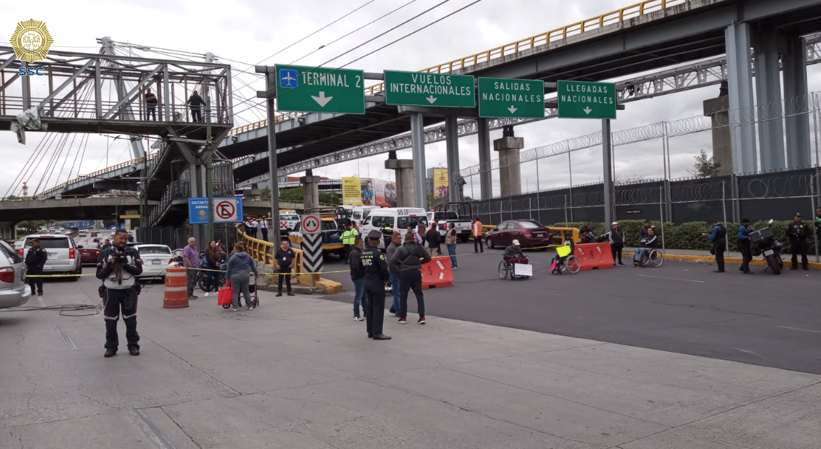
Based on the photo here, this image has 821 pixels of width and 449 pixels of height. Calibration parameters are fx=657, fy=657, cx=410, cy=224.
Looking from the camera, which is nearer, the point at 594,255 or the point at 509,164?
the point at 594,255

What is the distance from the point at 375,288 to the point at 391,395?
408cm

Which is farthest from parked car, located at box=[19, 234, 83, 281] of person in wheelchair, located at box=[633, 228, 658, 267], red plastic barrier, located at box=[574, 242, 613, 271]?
person in wheelchair, located at box=[633, 228, 658, 267]

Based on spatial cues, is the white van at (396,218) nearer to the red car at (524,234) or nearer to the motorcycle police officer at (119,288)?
the red car at (524,234)

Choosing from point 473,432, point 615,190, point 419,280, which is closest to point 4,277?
point 419,280

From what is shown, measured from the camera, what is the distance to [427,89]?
Answer: 2570cm

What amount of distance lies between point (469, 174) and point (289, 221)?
510 inches

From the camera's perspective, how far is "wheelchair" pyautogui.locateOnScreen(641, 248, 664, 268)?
850 inches

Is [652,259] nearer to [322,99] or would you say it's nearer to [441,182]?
[322,99]

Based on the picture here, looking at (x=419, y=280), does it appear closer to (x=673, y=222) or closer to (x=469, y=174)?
(x=673, y=222)

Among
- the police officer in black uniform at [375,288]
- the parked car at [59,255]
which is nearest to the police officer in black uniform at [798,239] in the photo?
the police officer in black uniform at [375,288]

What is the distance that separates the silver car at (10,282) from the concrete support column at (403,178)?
6127 centimetres

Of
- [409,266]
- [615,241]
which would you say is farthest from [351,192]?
[409,266]

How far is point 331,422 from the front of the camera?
6.20 meters

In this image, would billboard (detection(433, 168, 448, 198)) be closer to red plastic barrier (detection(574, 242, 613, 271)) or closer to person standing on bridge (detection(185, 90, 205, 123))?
person standing on bridge (detection(185, 90, 205, 123))
